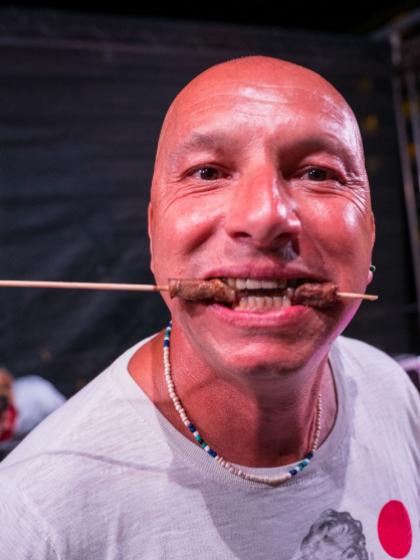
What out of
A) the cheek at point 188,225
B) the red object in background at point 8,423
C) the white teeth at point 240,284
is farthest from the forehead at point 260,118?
the red object in background at point 8,423

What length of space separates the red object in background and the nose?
7.93 feet

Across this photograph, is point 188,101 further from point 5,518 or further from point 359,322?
point 359,322

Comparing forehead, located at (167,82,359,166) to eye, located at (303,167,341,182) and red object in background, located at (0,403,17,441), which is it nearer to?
eye, located at (303,167,341,182)

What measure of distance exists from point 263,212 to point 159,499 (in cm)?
→ 56

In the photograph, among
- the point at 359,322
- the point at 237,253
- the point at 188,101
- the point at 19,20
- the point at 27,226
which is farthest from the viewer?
the point at 359,322

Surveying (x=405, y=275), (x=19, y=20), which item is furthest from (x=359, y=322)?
(x=19, y=20)

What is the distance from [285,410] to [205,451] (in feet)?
0.59

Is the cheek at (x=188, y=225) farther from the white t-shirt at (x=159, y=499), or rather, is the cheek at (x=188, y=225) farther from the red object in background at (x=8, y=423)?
the red object in background at (x=8, y=423)

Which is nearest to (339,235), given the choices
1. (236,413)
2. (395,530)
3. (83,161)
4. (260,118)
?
(260,118)

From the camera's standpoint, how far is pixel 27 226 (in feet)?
10.1

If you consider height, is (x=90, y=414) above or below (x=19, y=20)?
below

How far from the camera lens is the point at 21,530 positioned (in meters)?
0.94

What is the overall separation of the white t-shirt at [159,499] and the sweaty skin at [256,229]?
68mm

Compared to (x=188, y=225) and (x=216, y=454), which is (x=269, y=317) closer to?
(x=188, y=225)
